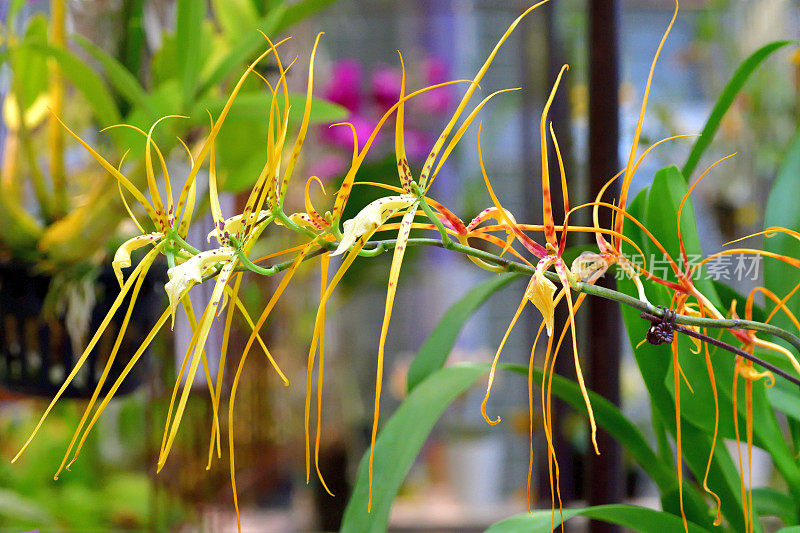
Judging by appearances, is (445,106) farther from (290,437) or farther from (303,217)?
(303,217)

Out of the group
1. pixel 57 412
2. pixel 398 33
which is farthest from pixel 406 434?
pixel 398 33

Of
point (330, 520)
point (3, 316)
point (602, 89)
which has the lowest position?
Result: point (330, 520)

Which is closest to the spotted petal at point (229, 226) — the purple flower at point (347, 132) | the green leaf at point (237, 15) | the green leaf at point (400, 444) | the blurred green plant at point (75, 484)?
the green leaf at point (400, 444)

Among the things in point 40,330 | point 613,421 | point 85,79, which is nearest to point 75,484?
point 40,330

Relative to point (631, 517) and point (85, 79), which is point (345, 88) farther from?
point (631, 517)

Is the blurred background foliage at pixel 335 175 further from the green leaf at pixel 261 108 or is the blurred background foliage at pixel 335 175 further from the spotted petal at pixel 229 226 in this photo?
the spotted petal at pixel 229 226

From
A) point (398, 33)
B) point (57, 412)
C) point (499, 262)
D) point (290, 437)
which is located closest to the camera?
point (499, 262)

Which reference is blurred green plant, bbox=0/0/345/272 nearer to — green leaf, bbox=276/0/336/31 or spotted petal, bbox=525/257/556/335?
green leaf, bbox=276/0/336/31

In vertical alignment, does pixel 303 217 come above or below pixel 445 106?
below
